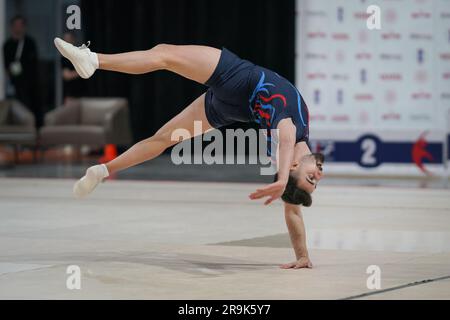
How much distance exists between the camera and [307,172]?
630 centimetres

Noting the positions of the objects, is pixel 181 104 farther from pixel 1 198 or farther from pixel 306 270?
pixel 306 270

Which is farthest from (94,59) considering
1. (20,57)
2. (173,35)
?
(173,35)

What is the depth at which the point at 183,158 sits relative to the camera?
18688 mm

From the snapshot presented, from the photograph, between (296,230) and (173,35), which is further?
(173,35)

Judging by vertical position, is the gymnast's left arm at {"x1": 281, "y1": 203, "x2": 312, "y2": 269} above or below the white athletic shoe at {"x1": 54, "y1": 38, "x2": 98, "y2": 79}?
below

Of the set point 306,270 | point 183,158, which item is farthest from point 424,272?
point 183,158

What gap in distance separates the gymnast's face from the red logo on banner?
7.88 meters

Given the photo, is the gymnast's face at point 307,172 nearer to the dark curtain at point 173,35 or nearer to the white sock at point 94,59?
the white sock at point 94,59

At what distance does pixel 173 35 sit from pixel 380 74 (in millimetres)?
5437

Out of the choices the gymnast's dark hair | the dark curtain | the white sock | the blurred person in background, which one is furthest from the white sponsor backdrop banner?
the white sock

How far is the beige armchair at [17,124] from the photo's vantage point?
1576cm

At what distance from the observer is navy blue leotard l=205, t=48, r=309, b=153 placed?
20.9 ft

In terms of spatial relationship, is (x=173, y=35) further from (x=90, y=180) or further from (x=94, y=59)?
(x=94, y=59)

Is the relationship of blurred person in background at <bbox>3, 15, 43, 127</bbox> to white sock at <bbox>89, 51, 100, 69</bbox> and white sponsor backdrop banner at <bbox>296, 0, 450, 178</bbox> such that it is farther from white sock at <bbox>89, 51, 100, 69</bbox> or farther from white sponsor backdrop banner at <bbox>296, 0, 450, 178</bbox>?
white sock at <bbox>89, 51, 100, 69</bbox>
